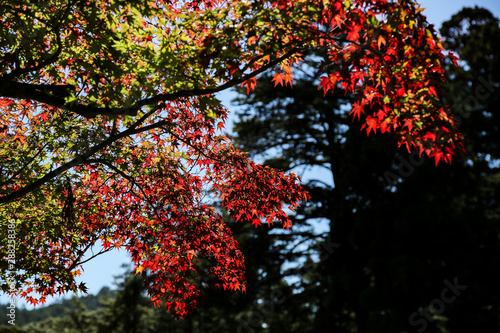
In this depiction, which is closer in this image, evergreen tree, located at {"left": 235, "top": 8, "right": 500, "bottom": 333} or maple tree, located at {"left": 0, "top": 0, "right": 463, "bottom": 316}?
maple tree, located at {"left": 0, "top": 0, "right": 463, "bottom": 316}

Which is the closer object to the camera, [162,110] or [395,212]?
[162,110]

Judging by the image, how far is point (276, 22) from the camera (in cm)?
361

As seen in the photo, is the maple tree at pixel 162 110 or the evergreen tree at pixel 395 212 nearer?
the maple tree at pixel 162 110

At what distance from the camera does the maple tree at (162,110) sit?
3.76 meters

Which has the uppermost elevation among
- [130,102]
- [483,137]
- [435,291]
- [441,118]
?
[483,137]

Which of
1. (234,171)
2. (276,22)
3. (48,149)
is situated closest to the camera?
(276,22)

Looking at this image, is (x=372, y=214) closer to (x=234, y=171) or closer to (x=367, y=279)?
(x=367, y=279)

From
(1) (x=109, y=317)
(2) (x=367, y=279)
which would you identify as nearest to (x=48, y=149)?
(2) (x=367, y=279)

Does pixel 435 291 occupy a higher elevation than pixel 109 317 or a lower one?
lower

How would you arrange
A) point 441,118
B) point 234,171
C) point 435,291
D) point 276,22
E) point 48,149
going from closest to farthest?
point 276,22 < point 441,118 < point 48,149 < point 234,171 < point 435,291

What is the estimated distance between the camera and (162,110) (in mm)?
5656

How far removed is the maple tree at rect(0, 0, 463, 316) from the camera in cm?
376

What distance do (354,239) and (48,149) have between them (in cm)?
1006

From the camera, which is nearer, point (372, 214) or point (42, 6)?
point (42, 6)
